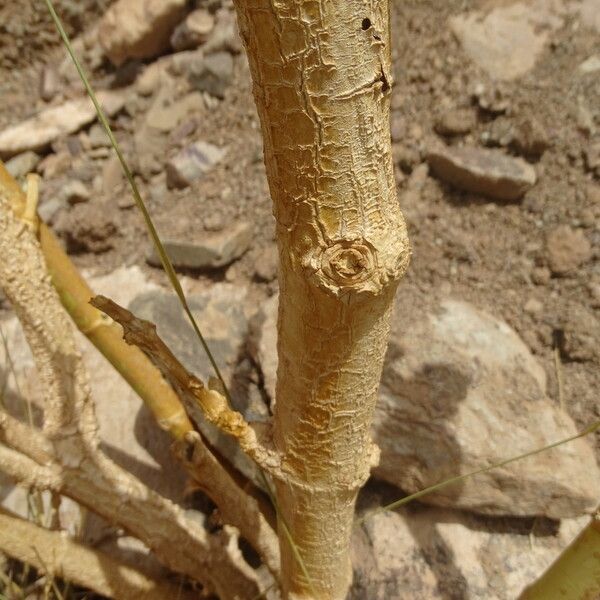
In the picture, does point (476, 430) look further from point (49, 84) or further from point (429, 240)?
point (49, 84)

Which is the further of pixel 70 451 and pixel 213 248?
pixel 213 248

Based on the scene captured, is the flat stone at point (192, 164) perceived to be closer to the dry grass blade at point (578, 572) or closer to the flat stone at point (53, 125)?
the flat stone at point (53, 125)

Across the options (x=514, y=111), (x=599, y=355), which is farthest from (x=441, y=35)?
(x=599, y=355)

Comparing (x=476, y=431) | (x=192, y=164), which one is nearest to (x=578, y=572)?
(x=476, y=431)

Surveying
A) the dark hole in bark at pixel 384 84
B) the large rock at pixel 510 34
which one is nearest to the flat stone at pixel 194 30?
the large rock at pixel 510 34

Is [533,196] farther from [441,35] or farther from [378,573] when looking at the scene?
[378,573]
